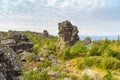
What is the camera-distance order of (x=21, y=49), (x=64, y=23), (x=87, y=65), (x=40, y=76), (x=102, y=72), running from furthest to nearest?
(x=64, y=23) < (x=21, y=49) < (x=87, y=65) < (x=102, y=72) < (x=40, y=76)

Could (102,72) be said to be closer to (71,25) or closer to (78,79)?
(78,79)

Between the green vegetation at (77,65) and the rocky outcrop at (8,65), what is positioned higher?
the rocky outcrop at (8,65)

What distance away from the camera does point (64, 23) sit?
2183 inches

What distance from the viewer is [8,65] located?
22.4 feet

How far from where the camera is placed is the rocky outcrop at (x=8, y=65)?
6605 mm

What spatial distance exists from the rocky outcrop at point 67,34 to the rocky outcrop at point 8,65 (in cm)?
4767

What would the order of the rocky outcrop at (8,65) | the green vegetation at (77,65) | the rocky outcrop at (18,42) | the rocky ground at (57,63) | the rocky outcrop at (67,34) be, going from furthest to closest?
the rocky outcrop at (67,34), the rocky outcrop at (18,42), the green vegetation at (77,65), the rocky ground at (57,63), the rocky outcrop at (8,65)

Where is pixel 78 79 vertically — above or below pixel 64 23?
below

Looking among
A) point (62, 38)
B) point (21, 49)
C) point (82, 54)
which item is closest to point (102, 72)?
point (82, 54)

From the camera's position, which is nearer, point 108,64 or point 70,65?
point 108,64

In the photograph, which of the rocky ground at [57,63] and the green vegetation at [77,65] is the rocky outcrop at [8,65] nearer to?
the rocky ground at [57,63]

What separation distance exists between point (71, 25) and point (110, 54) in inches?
819

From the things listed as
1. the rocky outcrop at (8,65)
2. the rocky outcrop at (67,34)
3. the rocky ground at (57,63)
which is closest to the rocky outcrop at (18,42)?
the rocky ground at (57,63)

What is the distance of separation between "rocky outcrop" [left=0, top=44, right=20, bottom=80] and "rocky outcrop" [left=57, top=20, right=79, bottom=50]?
156ft
